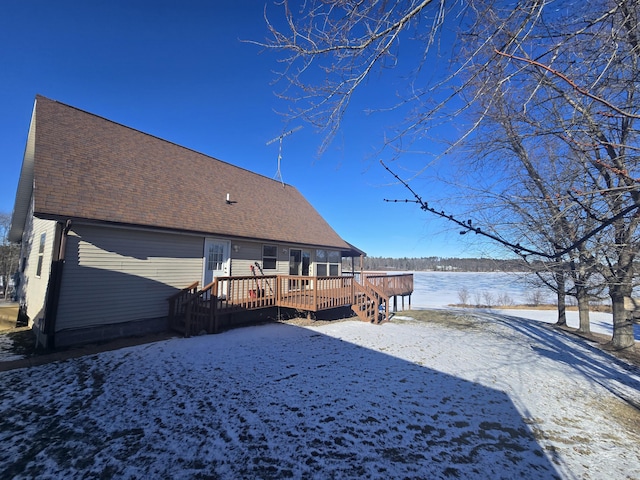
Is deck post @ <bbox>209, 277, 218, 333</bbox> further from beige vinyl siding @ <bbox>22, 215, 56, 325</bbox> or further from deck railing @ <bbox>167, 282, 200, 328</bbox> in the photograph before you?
beige vinyl siding @ <bbox>22, 215, 56, 325</bbox>

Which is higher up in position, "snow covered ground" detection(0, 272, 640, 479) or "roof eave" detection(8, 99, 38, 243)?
"roof eave" detection(8, 99, 38, 243)

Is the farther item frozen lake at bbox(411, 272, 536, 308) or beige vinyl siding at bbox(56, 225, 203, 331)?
frozen lake at bbox(411, 272, 536, 308)

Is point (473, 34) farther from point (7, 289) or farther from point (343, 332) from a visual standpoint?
point (7, 289)

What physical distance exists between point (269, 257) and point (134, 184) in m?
5.37

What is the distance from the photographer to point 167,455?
2.90m

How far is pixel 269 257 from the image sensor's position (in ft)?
38.4

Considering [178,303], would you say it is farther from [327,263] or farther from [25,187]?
[327,263]

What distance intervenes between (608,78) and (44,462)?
6654mm

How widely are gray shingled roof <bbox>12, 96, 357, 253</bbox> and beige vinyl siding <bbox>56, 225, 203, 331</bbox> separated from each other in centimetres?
54

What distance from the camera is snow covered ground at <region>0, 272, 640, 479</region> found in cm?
286

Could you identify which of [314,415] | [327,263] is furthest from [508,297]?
[314,415]

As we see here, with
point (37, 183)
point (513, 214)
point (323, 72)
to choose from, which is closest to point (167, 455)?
point (323, 72)

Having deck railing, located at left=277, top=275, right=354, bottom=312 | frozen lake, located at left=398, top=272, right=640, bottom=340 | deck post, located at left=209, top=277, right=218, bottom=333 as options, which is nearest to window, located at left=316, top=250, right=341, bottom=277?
deck railing, located at left=277, top=275, right=354, bottom=312

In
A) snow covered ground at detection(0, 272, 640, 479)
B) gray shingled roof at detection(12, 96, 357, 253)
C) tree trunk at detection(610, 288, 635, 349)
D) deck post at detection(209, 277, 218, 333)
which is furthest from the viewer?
tree trunk at detection(610, 288, 635, 349)
